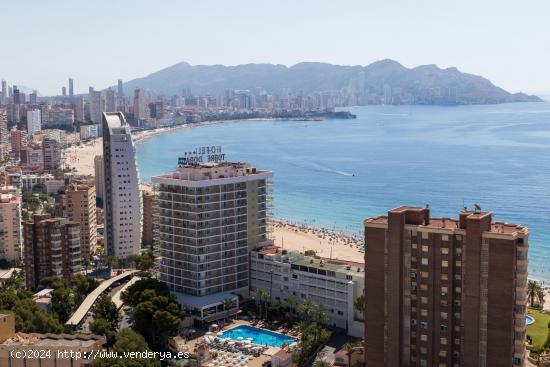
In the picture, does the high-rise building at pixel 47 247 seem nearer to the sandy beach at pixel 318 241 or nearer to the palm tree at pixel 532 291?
the sandy beach at pixel 318 241

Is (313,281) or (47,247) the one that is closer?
(313,281)

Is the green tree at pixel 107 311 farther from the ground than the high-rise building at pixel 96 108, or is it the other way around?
the high-rise building at pixel 96 108

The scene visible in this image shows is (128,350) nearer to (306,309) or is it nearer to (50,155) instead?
(306,309)

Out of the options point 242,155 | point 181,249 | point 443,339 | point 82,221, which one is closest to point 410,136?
point 242,155

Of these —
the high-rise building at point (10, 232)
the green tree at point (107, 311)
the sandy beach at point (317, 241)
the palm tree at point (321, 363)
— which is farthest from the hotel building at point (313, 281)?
the high-rise building at point (10, 232)

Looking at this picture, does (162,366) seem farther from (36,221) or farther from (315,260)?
(36,221)

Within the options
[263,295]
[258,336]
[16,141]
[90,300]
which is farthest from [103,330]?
[16,141]
